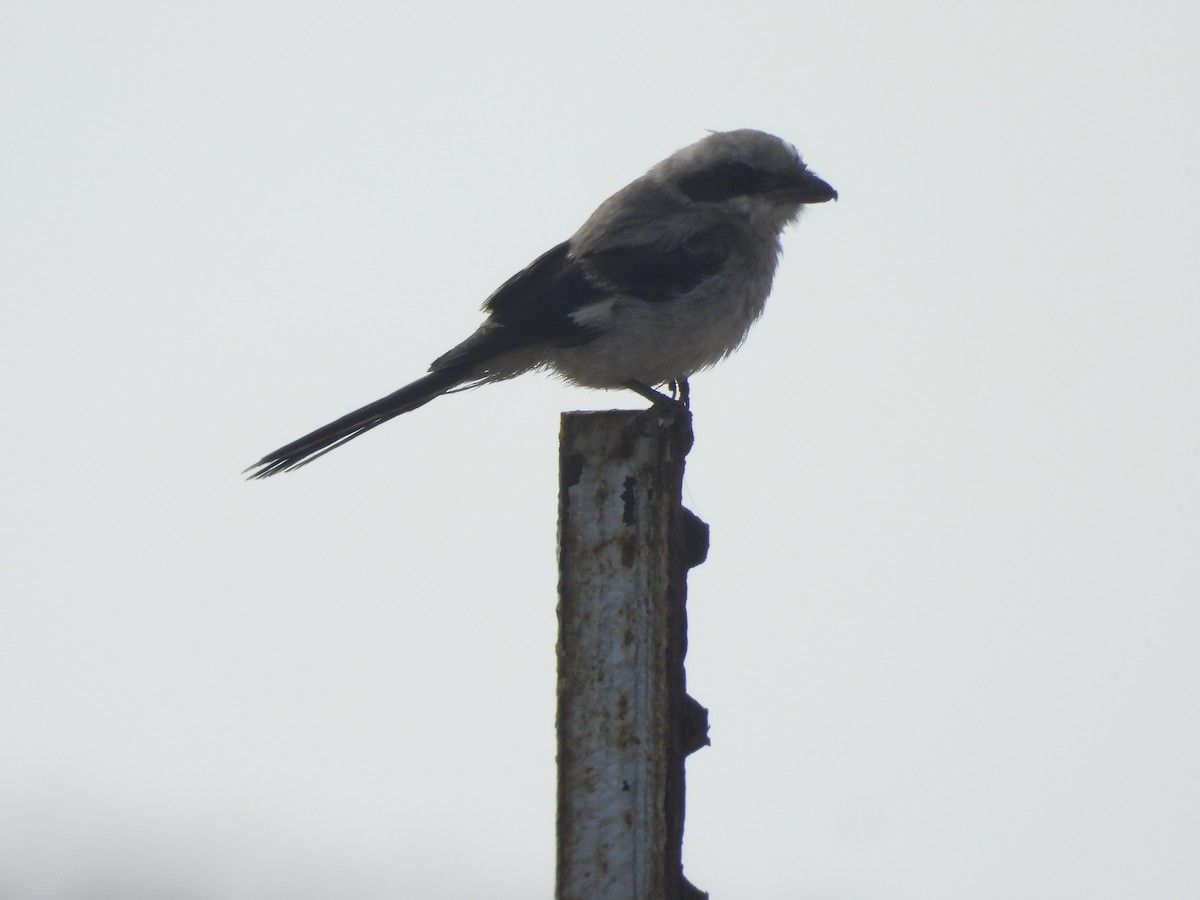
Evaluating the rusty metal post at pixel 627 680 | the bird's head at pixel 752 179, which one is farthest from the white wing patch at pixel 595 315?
the rusty metal post at pixel 627 680

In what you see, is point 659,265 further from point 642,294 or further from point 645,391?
point 645,391

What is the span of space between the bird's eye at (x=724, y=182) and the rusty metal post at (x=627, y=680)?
12.9 ft

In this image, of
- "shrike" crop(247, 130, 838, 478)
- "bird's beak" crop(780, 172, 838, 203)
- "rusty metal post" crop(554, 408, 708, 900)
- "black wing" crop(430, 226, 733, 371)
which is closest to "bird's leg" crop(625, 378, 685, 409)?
"shrike" crop(247, 130, 838, 478)

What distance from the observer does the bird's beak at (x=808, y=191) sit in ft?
24.2

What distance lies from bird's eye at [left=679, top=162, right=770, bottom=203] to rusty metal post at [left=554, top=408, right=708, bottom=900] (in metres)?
3.93

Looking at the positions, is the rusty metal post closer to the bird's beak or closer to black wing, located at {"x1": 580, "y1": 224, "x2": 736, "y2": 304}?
black wing, located at {"x1": 580, "y1": 224, "x2": 736, "y2": 304}

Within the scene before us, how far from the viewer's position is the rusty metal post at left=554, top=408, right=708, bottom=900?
3.44m

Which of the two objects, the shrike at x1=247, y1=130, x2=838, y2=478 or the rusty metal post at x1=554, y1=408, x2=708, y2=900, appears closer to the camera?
the rusty metal post at x1=554, y1=408, x2=708, y2=900

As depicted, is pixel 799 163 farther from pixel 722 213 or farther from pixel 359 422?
pixel 359 422

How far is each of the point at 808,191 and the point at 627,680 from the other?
14.2 feet

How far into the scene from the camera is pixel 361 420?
638cm

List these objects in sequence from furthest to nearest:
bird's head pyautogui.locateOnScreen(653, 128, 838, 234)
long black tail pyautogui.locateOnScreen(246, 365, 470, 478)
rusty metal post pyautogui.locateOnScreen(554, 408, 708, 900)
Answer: bird's head pyautogui.locateOnScreen(653, 128, 838, 234) → long black tail pyautogui.locateOnScreen(246, 365, 470, 478) → rusty metal post pyautogui.locateOnScreen(554, 408, 708, 900)

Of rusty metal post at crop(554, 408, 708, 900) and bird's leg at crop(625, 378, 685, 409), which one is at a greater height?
bird's leg at crop(625, 378, 685, 409)

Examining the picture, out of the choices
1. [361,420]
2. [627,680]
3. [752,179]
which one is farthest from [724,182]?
[627,680]
